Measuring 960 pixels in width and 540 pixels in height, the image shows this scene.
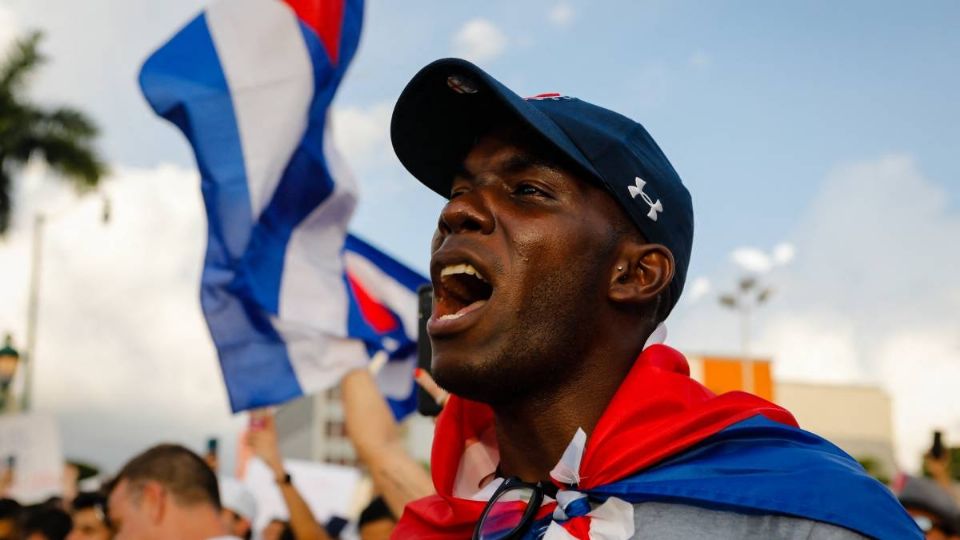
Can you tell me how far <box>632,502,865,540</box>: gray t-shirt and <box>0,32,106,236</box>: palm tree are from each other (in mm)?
31257

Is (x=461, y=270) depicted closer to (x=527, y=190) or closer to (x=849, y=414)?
(x=527, y=190)

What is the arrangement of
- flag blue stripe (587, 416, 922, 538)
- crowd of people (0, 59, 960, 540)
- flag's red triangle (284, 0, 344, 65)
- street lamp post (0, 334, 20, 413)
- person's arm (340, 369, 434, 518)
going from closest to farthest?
flag blue stripe (587, 416, 922, 538)
crowd of people (0, 59, 960, 540)
person's arm (340, 369, 434, 518)
flag's red triangle (284, 0, 344, 65)
street lamp post (0, 334, 20, 413)

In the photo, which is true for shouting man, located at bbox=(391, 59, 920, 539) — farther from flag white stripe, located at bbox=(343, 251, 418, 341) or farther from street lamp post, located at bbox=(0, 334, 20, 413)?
street lamp post, located at bbox=(0, 334, 20, 413)

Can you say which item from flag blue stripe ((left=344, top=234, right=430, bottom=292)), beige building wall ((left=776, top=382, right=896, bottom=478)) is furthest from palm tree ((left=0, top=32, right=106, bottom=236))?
beige building wall ((left=776, top=382, right=896, bottom=478))

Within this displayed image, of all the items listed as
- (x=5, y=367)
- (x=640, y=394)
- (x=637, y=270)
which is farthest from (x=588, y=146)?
(x=5, y=367)

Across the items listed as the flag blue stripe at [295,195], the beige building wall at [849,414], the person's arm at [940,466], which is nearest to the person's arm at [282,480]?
the flag blue stripe at [295,195]

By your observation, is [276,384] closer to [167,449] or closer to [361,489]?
[167,449]

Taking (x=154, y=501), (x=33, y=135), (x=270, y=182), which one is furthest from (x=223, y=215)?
(x=33, y=135)

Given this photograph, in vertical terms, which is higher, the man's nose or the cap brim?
the cap brim

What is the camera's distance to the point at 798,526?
1.90m

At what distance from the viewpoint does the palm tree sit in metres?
31.5

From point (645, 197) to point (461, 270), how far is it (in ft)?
1.34

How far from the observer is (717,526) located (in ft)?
6.48

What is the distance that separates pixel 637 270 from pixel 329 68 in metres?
4.77
